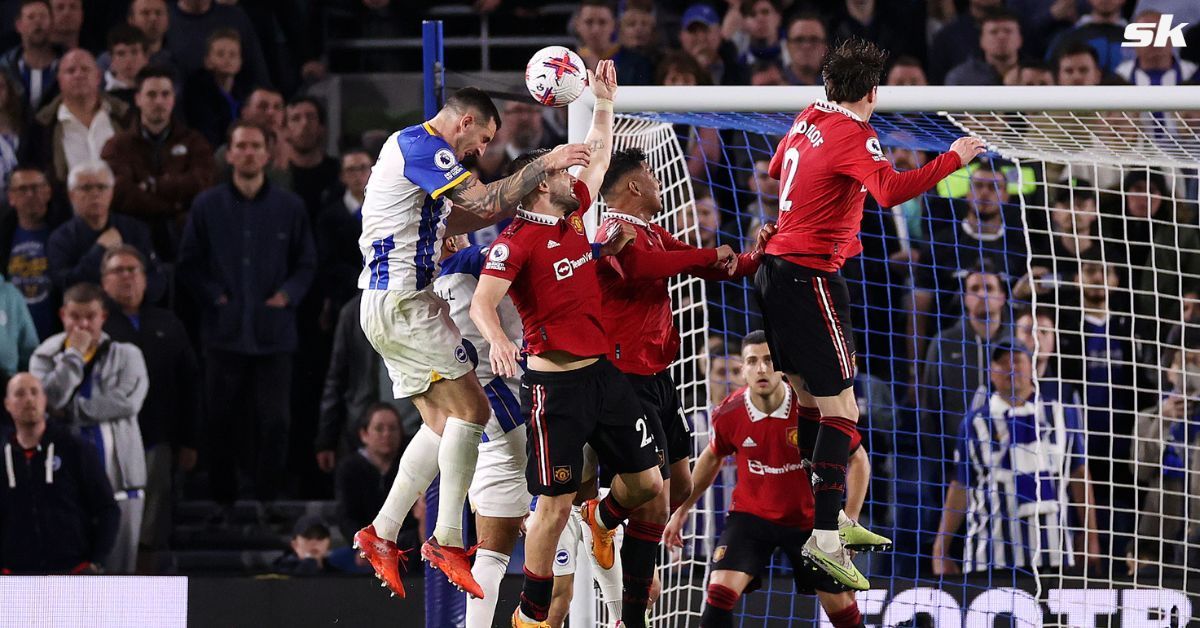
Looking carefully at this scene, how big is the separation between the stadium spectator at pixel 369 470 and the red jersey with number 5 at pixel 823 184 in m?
3.82

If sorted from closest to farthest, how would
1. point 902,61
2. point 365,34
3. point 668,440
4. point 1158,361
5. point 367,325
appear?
point 367,325, point 668,440, point 1158,361, point 902,61, point 365,34

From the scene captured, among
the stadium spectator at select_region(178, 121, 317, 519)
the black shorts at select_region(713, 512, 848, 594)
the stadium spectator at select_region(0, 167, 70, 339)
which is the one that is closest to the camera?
the black shorts at select_region(713, 512, 848, 594)

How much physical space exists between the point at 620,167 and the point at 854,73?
1.17 meters

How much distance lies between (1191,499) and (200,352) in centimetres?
591

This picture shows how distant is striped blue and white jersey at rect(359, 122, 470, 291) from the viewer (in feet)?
19.7

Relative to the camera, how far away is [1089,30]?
402 inches

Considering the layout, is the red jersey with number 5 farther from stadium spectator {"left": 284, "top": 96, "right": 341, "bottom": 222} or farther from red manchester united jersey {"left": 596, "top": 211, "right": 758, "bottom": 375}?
stadium spectator {"left": 284, "top": 96, "right": 341, "bottom": 222}

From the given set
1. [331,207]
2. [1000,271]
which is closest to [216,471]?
[331,207]

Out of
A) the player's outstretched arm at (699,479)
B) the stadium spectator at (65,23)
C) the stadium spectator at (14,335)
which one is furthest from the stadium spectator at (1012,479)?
the stadium spectator at (65,23)

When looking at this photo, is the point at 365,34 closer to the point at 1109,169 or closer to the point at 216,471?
the point at 216,471

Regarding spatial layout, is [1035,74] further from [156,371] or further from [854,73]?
[156,371]

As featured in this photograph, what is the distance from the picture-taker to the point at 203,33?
10719 millimetres

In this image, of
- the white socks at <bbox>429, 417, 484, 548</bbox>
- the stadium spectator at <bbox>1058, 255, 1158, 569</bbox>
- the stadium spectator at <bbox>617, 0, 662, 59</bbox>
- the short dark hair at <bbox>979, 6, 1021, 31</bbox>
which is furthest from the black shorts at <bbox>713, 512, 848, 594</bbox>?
the short dark hair at <bbox>979, 6, 1021, 31</bbox>

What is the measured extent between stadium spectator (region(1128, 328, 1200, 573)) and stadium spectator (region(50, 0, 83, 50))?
733 cm
